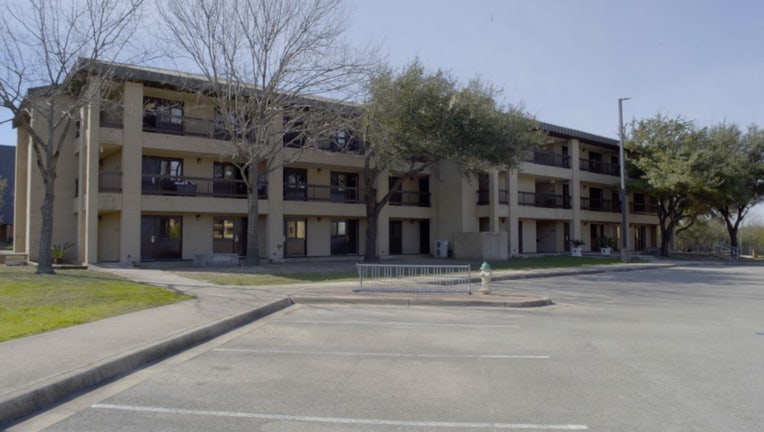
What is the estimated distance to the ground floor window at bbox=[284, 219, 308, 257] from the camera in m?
29.1

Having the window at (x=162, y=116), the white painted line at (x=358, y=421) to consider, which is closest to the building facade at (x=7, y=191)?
the window at (x=162, y=116)

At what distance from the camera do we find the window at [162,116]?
24.3 m

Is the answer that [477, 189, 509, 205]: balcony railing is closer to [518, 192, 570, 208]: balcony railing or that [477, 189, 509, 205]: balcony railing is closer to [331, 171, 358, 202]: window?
[518, 192, 570, 208]: balcony railing

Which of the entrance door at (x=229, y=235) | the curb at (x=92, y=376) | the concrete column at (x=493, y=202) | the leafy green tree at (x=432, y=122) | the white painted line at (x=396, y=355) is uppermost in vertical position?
the leafy green tree at (x=432, y=122)

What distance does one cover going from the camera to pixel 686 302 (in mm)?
13938

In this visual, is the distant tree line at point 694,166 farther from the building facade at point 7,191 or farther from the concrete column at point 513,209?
the building facade at point 7,191

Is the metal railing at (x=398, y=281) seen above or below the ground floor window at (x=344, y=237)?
below

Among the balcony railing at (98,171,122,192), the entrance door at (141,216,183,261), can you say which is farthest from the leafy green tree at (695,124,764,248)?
the balcony railing at (98,171,122,192)

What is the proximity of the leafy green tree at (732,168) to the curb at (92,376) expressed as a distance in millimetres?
34803

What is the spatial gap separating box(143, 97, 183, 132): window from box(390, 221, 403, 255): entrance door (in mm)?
14138

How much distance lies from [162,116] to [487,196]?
1932 cm

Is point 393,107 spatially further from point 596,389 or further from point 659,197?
point 659,197

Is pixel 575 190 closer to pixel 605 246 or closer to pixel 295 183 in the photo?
pixel 605 246

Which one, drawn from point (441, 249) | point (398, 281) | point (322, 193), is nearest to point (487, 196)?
point (441, 249)
